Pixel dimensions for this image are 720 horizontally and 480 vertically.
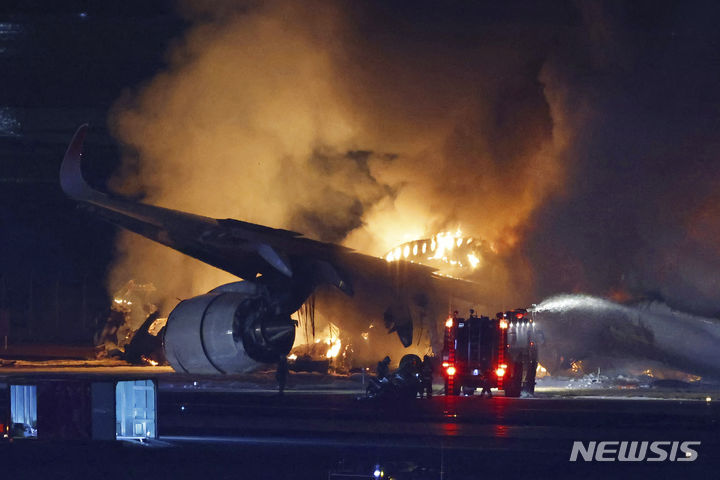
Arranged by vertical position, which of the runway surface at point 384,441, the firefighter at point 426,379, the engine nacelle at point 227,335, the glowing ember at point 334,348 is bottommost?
the runway surface at point 384,441

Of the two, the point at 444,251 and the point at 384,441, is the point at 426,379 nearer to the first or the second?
the point at 444,251

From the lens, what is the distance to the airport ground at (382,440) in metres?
14.7

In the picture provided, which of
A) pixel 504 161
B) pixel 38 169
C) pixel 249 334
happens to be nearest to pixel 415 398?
pixel 249 334

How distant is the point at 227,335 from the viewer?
23.4m

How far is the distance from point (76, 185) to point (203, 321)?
4.33 m

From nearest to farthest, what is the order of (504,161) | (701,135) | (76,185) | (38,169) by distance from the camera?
(76,185)
(701,135)
(504,161)
(38,169)

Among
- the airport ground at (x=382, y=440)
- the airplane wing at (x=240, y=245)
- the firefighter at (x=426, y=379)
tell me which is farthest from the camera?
the firefighter at (x=426, y=379)

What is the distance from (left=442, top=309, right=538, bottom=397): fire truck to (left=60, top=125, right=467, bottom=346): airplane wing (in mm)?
4258

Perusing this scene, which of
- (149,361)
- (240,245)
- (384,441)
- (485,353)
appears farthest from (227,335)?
(149,361)

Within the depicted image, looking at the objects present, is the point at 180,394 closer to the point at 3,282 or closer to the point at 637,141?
the point at 637,141

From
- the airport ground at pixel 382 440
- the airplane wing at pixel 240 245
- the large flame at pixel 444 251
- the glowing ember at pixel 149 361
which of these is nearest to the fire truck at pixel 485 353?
the airport ground at pixel 382 440

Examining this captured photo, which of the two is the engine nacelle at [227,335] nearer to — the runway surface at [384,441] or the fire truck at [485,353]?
the runway surface at [384,441]

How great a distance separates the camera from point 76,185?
77.0 ft

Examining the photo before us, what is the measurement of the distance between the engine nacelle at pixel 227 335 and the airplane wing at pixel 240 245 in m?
0.68
